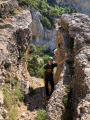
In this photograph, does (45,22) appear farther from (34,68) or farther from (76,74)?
(76,74)

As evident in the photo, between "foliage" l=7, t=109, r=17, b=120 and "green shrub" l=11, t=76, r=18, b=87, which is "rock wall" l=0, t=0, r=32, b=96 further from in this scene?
"foliage" l=7, t=109, r=17, b=120

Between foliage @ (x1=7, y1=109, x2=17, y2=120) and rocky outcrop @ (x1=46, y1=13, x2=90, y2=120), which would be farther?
foliage @ (x1=7, y1=109, x2=17, y2=120)

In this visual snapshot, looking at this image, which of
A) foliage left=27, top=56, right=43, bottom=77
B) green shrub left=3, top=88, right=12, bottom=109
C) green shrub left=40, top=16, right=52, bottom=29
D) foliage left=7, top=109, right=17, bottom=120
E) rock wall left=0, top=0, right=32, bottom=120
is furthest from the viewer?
green shrub left=40, top=16, right=52, bottom=29

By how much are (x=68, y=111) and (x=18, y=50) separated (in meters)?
5.07

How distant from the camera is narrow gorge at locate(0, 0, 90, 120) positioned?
4781 millimetres

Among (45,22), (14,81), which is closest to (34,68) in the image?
(14,81)

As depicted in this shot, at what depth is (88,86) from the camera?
14.5 ft

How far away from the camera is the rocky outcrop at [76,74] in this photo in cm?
418

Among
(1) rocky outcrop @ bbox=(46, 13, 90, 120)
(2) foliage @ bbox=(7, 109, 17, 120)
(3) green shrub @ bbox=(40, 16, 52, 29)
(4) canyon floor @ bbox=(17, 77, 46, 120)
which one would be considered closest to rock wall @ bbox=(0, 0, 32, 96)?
(4) canyon floor @ bbox=(17, 77, 46, 120)

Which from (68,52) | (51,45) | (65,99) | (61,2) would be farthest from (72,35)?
(61,2)

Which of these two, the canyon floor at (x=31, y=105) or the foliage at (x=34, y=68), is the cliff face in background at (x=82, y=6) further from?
the canyon floor at (x=31, y=105)

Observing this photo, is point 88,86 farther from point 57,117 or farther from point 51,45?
point 51,45

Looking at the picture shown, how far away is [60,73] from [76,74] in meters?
1.67

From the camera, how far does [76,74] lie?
→ 19.3 ft
